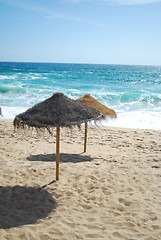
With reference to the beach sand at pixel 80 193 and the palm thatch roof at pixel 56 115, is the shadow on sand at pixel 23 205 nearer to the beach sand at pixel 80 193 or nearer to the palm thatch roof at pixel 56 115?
the beach sand at pixel 80 193

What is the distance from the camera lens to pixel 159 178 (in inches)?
229

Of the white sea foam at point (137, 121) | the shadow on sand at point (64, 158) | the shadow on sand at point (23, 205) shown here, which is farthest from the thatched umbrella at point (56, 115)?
the white sea foam at point (137, 121)

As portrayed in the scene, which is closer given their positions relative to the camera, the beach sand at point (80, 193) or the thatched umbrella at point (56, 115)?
the beach sand at point (80, 193)

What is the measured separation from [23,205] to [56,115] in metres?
1.66

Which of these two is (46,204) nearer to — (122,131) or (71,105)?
(71,105)

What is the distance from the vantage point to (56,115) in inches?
195

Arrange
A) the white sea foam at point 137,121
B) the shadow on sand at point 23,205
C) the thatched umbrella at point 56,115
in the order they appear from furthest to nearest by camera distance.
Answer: the white sea foam at point 137,121 → the thatched umbrella at point 56,115 → the shadow on sand at point 23,205

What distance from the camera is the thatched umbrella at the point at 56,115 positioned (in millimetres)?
4879

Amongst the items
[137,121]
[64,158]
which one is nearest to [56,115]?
[64,158]

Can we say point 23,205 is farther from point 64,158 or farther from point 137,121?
point 137,121

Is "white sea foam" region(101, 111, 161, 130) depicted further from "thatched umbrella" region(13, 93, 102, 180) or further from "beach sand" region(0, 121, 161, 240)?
"thatched umbrella" region(13, 93, 102, 180)

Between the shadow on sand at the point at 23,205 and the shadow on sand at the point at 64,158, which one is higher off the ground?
the shadow on sand at the point at 64,158

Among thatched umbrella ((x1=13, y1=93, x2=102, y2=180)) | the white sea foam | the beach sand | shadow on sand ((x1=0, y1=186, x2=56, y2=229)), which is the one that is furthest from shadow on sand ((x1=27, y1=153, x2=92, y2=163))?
the white sea foam

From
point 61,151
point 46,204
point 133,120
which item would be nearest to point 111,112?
point 61,151
